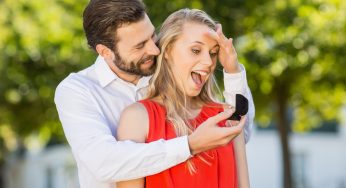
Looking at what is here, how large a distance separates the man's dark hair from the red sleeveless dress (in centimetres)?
43

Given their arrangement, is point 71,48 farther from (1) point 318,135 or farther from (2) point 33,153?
(2) point 33,153

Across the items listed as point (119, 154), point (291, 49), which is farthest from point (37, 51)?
point (119, 154)

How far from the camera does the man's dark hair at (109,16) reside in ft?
12.0

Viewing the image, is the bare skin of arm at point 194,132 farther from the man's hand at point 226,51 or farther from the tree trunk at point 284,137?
the tree trunk at point 284,137

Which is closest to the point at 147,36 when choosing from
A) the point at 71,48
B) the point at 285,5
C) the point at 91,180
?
the point at 91,180

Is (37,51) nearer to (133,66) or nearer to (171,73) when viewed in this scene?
(133,66)

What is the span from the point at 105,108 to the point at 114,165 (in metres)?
0.47

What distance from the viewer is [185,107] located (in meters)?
3.47

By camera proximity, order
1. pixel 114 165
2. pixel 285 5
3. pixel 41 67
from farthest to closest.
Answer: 1. pixel 41 67
2. pixel 285 5
3. pixel 114 165

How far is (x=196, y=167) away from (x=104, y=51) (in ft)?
2.64

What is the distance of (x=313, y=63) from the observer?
44.3ft

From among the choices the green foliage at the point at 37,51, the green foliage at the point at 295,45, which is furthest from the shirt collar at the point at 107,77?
the green foliage at the point at 37,51

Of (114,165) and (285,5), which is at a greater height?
(114,165)

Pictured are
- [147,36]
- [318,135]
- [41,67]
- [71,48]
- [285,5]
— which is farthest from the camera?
[318,135]
